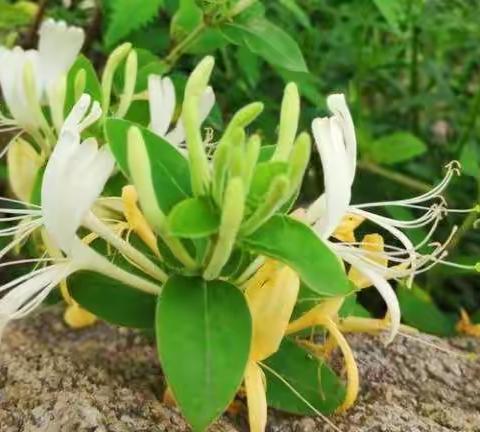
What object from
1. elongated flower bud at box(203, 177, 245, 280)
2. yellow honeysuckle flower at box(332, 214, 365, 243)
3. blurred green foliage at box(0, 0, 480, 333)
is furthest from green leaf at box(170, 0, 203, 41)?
elongated flower bud at box(203, 177, 245, 280)

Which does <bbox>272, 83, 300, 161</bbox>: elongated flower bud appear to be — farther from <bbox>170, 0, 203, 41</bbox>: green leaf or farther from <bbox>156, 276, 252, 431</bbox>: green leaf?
<bbox>170, 0, 203, 41</bbox>: green leaf

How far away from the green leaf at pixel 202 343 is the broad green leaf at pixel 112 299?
8cm

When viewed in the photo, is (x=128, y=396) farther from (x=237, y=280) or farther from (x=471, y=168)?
(x=471, y=168)

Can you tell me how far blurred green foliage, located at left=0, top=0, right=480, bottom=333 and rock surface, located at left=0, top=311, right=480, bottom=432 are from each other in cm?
15

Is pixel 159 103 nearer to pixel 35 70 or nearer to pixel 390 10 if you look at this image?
pixel 35 70

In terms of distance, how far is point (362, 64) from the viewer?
4.96 feet

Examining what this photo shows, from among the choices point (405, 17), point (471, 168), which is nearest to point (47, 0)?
point (405, 17)

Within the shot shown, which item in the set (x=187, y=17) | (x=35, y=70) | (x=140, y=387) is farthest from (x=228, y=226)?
(x=187, y=17)

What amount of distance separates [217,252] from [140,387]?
23 cm

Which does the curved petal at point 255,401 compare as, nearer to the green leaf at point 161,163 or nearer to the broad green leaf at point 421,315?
the green leaf at point 161,163

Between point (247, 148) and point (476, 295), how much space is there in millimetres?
817

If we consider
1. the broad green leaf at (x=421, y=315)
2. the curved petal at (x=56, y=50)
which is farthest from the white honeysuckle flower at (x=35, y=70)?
the broad green leaf at (x=421, y=315)

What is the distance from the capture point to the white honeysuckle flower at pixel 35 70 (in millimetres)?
991

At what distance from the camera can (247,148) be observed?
0.71 meters
